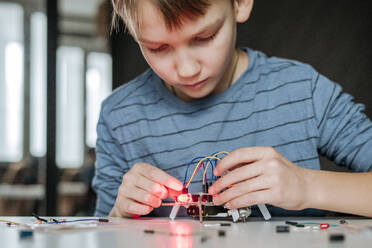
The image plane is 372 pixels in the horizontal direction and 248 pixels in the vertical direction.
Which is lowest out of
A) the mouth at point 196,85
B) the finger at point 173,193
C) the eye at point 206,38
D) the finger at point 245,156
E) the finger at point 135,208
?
the finger at point 135,208

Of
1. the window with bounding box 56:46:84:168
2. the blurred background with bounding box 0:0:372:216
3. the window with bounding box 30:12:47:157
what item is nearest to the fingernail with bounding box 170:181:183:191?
the blurred background with bounding box 0:0:372:216

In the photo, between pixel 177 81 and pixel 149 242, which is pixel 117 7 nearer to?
pixel 177 81

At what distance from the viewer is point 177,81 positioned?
821 mm

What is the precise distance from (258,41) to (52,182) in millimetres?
1402

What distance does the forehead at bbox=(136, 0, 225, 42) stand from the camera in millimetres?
734

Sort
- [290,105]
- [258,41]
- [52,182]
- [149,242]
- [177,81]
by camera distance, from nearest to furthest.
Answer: [149,242] < [177,81] < [290,105] < [258,41] < [52,182]

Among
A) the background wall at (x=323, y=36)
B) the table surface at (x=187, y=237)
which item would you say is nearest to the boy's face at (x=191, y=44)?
the table surface at (x=187, y=237)

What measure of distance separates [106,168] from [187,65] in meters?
0.42

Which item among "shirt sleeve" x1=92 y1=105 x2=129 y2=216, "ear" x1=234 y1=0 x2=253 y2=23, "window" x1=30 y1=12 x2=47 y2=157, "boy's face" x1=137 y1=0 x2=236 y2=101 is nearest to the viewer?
"boy's face" x1=137 y1=0 x2=236 y2=101

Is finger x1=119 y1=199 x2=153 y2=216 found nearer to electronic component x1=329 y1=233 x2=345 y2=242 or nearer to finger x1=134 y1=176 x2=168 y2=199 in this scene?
finger x1=134 y1=176 x2=168 y2=199

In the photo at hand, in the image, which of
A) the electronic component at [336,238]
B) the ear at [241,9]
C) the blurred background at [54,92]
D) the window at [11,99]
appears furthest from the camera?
the window at [11,99]

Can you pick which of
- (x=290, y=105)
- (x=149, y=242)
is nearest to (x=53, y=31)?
(x=290, y=105)

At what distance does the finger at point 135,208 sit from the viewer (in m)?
0.78

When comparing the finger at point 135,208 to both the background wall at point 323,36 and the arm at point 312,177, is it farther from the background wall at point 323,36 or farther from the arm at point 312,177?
the background wall at point 323,36
